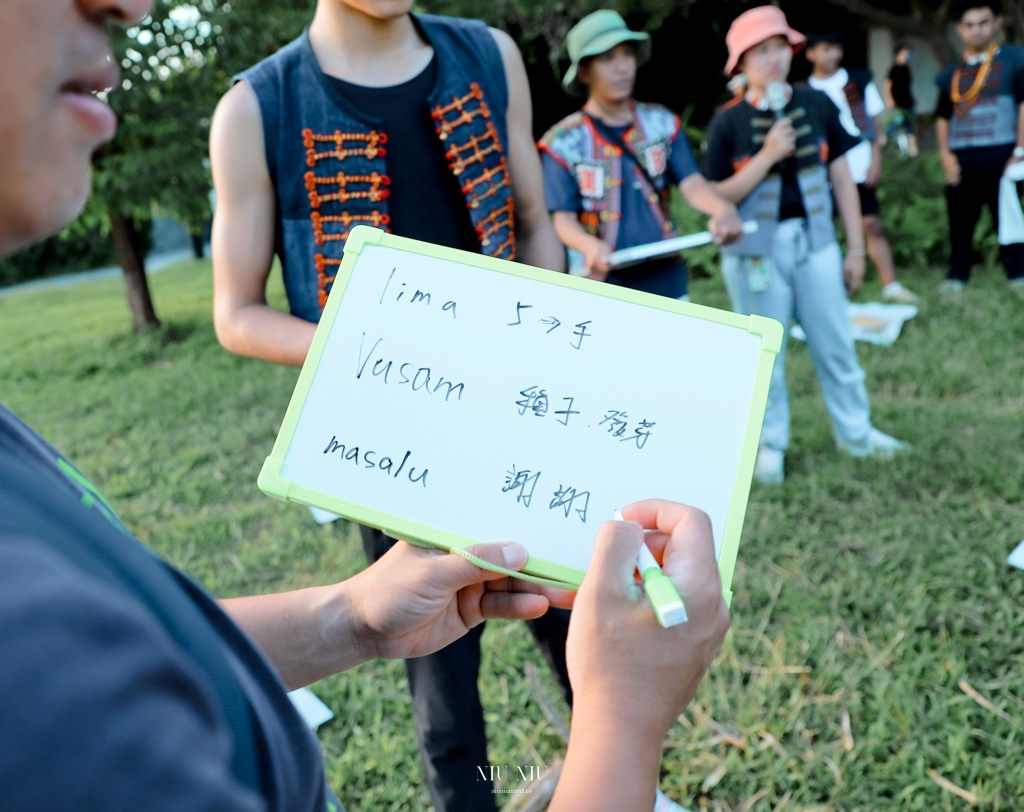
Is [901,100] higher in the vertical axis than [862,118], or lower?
lower

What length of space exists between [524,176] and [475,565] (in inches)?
47.5

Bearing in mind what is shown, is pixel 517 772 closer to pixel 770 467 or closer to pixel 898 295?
pixel 770 467

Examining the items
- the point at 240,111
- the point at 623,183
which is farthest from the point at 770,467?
the point at 240,111

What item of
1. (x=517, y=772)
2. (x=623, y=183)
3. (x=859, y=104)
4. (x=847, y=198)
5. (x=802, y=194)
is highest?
(x=623, y=183)

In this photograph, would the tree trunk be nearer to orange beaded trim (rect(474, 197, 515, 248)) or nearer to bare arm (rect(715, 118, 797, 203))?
bare arm (rect(715, 118, 797, 203))

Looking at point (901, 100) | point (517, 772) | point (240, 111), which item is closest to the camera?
point (240, 111)

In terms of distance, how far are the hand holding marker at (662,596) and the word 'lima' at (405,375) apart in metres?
0.35


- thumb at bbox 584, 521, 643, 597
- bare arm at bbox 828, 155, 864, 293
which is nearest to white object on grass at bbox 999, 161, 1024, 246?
bare arm at bbox 828, 155, 864, 293

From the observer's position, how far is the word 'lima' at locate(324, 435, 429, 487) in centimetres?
105

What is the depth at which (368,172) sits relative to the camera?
1720 millimetres

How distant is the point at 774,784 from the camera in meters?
2.12

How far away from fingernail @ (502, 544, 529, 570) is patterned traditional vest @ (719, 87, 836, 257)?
290 centimetres

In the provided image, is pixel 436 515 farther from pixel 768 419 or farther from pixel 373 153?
pixel 768 419

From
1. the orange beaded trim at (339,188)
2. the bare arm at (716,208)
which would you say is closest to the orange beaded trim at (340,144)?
the orange beaded trim at (339,188)
